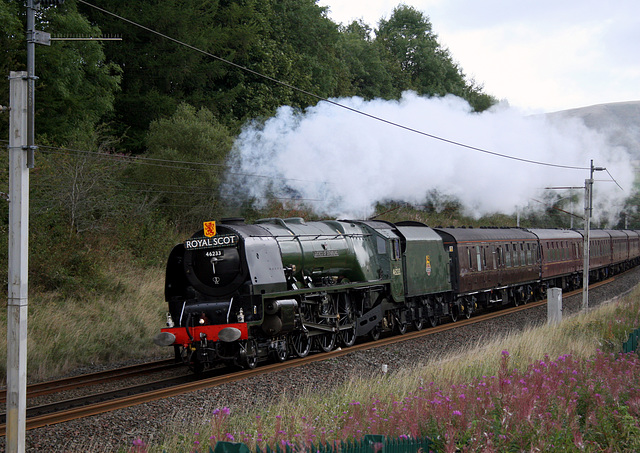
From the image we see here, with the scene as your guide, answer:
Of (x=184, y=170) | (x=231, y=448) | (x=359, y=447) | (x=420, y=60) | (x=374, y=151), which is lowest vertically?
(x=359, y=447)

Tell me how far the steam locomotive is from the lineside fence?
21.6ft

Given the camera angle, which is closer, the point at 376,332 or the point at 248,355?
the point at 248,355

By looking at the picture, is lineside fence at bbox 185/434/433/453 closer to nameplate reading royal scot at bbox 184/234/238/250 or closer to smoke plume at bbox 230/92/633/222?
nameplate reading royal scot at bbox 184/234/238/250

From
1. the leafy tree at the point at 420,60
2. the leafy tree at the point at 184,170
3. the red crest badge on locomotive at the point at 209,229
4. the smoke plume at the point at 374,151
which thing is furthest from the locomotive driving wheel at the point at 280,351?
the leafy tree at the point at 420,60

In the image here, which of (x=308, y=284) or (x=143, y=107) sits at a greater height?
(x=143, y=107)

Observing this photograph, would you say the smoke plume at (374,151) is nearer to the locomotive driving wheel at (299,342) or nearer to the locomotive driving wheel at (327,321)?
the locomotive driving wheel at (327,321)

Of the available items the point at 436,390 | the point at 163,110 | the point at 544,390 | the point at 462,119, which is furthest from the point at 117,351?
the point at 163,110

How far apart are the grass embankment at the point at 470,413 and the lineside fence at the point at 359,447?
0.43ft

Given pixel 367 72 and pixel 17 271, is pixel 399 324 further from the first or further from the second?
pixel 367 72

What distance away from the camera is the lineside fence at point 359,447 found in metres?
4.69

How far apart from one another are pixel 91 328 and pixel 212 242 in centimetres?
532

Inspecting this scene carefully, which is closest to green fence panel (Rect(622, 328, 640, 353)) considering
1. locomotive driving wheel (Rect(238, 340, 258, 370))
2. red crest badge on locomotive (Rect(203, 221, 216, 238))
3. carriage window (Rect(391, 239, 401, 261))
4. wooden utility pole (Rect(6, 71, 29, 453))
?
carriage window (Rect(391, 239, 401, 261))

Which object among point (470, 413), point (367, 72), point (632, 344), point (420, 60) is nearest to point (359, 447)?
point (470, 413)

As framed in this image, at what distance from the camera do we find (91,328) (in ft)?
53.2
